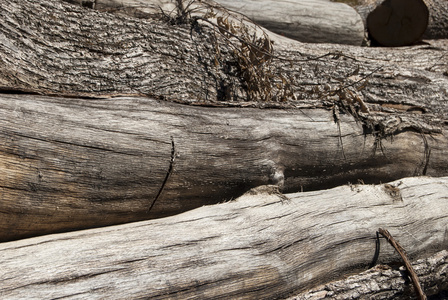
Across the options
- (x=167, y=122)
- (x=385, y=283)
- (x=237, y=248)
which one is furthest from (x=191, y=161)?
(x=385, y=283)

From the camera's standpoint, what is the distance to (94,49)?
3283 mm

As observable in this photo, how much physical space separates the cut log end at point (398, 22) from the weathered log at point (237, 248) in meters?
3.19

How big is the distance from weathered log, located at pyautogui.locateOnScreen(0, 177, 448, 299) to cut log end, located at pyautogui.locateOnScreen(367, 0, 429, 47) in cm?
319

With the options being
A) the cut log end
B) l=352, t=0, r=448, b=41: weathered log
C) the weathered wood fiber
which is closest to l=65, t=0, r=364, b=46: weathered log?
the cut log end

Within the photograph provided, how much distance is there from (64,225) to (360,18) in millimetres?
4792

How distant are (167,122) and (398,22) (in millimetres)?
4385

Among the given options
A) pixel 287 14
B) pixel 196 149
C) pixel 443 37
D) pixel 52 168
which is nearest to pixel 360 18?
pixel 287 14

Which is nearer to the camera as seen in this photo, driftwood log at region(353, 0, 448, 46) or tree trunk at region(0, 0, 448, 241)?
tree trunk at region(0, 0, 448, 241)

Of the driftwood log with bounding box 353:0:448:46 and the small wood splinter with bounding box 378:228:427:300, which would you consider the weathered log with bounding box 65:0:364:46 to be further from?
the small wood splinter with bounding box 378:228:427:300

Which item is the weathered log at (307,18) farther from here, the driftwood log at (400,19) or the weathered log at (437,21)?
the weathered log at (437,21)

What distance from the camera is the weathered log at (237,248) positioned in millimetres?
1984

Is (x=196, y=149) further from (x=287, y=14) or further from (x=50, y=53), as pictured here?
(x=287, y=14)

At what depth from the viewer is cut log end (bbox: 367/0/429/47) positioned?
226 inches

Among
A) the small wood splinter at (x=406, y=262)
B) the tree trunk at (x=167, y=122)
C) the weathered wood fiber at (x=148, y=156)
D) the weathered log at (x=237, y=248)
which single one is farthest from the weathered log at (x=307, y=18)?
the small wood splinter at (x=406, y=262)
